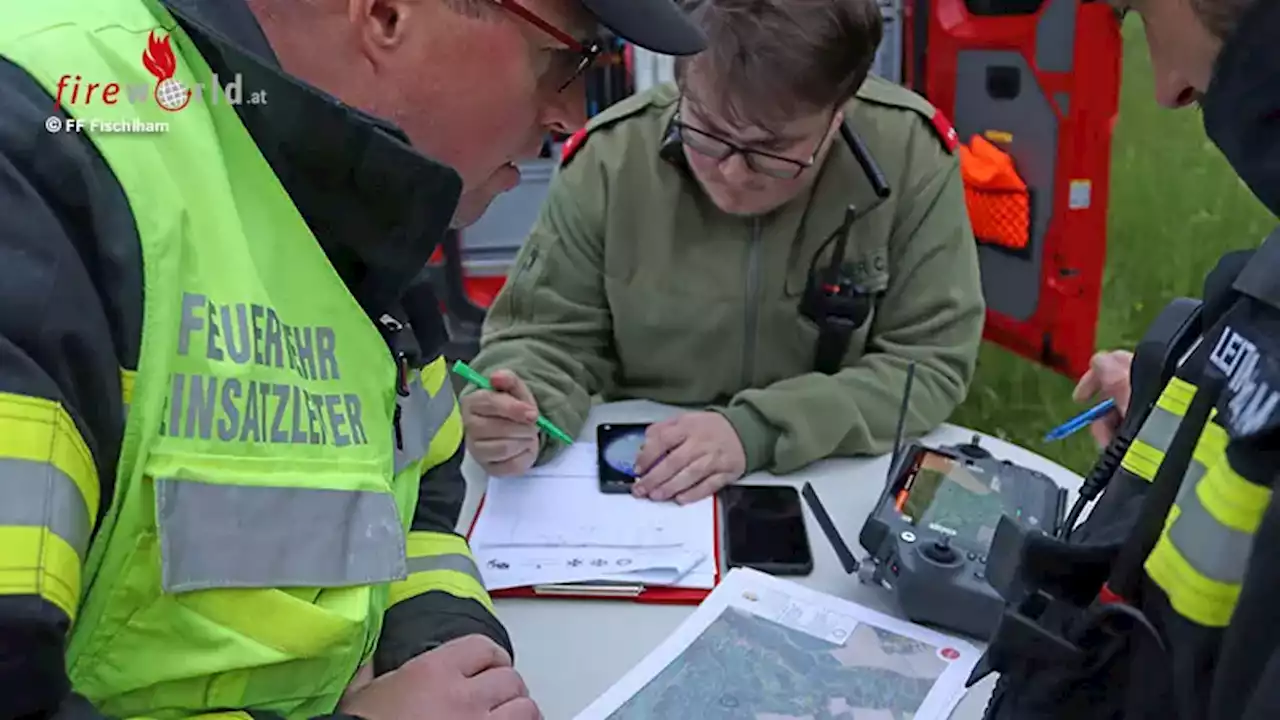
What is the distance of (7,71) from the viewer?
0.62 metres

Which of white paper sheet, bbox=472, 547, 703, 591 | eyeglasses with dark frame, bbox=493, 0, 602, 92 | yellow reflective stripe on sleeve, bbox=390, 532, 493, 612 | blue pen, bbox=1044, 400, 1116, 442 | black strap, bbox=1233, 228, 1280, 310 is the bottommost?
white paper sheet, bbox=472, 547, 703, 591

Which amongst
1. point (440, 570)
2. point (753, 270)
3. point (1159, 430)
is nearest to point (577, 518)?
point (440, 570)

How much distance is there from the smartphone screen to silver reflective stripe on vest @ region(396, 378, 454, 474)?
346mm

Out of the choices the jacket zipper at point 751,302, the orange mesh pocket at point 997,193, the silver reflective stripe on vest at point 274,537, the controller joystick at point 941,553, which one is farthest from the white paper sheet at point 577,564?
the orange mesh pocket at point 997,193

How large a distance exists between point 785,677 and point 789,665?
2 cm

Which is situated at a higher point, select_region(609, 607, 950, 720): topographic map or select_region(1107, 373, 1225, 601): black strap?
select_region(1107, 373, 1225, 601): black strap

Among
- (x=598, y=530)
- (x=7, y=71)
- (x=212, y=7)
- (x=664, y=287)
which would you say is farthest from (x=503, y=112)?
(x=664, y=287)

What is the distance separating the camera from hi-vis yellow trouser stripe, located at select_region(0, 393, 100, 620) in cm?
53

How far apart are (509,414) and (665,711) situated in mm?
455

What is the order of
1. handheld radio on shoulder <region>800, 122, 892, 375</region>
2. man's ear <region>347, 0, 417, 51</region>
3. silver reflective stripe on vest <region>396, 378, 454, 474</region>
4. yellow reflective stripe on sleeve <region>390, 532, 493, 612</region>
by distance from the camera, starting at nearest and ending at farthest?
man's ear <region>347, 0, 417, 51</region>
silver reflective stripe on vest <region>396, 378, 454, 474</region>
yellow reflective stripe on sleeve <region>390, 532, 493, 612</region>
handheld radio on shoulder <region>800, 122, 892, 375</region>

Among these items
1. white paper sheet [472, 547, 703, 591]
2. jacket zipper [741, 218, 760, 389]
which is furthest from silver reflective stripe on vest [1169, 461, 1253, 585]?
jacket zipper [741, 218, 760, 389]

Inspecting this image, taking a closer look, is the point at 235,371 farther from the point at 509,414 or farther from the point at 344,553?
the point at 509,414

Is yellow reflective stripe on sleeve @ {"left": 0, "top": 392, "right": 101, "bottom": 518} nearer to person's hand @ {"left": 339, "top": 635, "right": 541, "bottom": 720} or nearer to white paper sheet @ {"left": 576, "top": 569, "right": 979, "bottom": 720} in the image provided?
person's hand @ {"left": 339, "top": 635, "right": 541, "bottom": 720}

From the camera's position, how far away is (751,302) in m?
1.53
